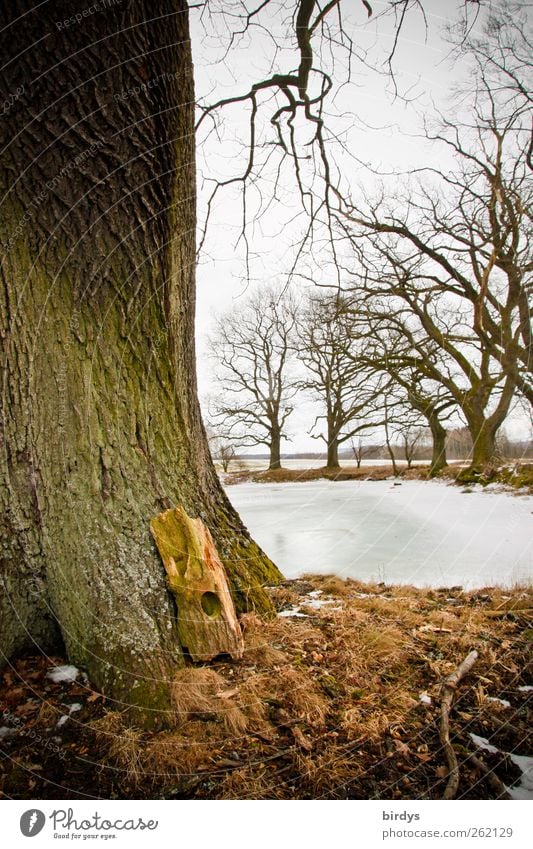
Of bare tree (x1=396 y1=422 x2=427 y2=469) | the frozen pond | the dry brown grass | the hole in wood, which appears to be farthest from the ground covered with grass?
bare tree (x1=396 y1=422 x2=427 y2=469)

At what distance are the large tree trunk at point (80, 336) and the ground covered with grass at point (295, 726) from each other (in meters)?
0.20

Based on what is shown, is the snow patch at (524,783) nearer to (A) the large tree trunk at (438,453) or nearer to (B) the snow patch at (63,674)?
(B) the snow patch at (63,674)

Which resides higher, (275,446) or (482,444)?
(275,446)

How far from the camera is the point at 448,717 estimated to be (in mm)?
1269

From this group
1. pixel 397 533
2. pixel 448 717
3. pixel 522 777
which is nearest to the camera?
pixel 522 777

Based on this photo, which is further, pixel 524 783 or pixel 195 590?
pixel 195 590

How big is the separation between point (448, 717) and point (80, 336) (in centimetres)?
198

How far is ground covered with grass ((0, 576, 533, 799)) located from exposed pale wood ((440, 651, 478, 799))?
0.02m

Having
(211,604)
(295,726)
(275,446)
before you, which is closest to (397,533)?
(275,446)

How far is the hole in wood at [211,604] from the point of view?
5.06 feet

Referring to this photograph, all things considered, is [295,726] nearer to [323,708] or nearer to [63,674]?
[323,708]

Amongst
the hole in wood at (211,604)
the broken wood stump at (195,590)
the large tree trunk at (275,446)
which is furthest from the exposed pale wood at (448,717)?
the large tree trunk at (275,446)

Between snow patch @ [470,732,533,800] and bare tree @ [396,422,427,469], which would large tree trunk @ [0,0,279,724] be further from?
bare tree @ [396,422,427,469]
